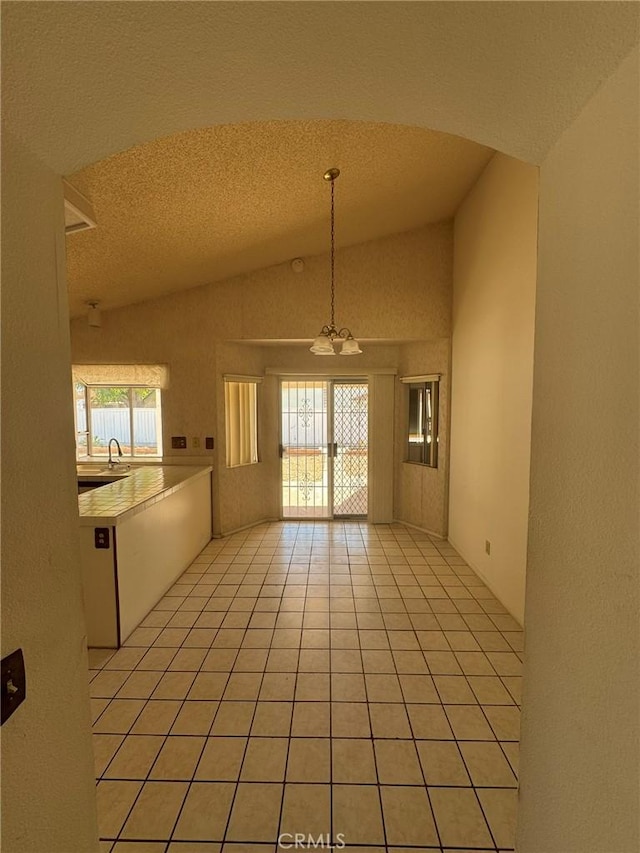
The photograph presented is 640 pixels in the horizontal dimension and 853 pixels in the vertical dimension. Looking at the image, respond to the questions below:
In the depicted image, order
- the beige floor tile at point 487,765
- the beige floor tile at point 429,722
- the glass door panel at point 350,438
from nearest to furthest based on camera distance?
the beige floor tile at point 487,765 → the beige floor tile at point 429,722 → the glass door panel at point 350,438

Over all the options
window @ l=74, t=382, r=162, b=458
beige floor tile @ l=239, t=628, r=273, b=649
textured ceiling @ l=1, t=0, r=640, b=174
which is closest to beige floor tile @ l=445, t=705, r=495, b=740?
beige floor tile @ l=239, t=628, r=273, b=649

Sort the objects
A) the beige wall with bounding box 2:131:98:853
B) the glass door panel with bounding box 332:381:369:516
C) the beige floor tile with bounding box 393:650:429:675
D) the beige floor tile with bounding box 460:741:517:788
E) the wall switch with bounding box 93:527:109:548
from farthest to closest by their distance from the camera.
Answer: the glass door panel with bounding box 332:381:369:516 → the wall switch with bounding box 93:527:109:548 → the beige floor tile with bounding box 393:650:429:675 → the beige floor tile with bounding box 460:741:517:788 → the beige wall with bounding box 2:131:98:853

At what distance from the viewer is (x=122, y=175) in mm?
2289

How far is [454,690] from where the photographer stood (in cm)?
229

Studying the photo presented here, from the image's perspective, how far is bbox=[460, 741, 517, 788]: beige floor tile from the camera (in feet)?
5.74

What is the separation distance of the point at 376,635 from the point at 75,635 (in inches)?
88.0

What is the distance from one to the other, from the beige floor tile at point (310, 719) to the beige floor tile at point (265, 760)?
0.29 feet

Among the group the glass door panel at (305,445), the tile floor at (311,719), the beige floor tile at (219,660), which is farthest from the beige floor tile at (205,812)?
the glass door panel at (305,445)

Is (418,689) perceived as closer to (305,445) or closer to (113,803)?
(113,803)

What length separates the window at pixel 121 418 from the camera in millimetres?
4891

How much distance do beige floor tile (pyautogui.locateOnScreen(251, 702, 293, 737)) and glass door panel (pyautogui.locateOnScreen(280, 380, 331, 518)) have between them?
3.43 m

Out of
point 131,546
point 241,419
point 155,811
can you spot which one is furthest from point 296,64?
point 241,419

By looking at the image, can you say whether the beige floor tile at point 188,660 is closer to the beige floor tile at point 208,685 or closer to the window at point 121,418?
the beige floor tile at point 208,685

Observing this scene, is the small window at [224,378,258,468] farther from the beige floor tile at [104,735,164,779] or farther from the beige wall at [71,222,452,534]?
the beige floor tile at [104,735,164,779]
